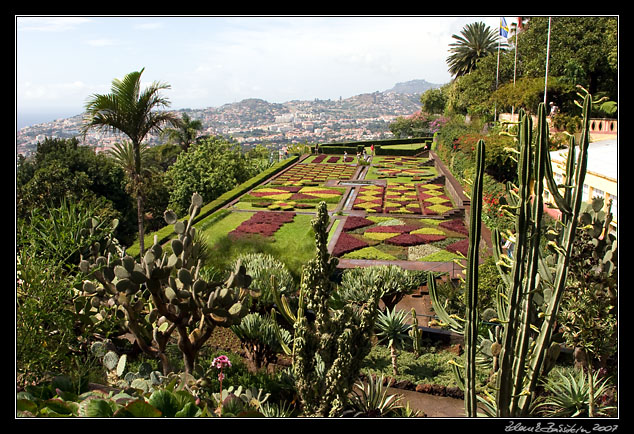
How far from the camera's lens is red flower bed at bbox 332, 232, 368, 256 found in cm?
1563

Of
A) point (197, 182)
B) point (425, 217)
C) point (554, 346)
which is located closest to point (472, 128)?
point (425, 217)

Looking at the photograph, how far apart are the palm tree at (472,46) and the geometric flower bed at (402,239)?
101ft

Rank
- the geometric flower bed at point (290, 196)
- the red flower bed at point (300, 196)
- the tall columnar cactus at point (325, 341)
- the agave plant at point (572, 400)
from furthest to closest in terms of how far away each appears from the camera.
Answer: the red flower bed at point (300, 196) < the geometric flower bed at point (290, 196) < the agave plant at point (572, 400) < the tall columnar cactus at point (325, 341)

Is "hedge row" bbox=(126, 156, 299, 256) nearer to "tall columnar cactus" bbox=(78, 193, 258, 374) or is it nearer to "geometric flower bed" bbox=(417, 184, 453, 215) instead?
"tall columnar cactus" bbox=(78, 193, 258, 374)

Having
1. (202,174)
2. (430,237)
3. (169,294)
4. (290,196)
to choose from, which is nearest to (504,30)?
(290,196)

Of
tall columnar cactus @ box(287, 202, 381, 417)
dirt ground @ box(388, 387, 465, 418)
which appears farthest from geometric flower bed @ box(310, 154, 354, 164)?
tall columnar cactus @ box(287, 202, 381, 417)

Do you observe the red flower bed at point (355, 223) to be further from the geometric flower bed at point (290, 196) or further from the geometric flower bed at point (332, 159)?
the geometric flower bed at point (332, 159)

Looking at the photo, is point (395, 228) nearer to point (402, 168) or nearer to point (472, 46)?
point (402, 168)

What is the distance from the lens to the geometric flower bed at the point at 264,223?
60.4ft

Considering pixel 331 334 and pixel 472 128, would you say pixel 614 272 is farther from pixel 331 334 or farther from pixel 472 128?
pixel 472 128

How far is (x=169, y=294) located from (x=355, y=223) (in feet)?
44.3

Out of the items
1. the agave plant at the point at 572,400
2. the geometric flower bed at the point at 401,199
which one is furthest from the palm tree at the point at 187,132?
the agave plant at the point at 572,400

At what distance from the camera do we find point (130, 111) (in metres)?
11.1

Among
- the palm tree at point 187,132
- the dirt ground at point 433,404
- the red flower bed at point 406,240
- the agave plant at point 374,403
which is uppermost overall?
the palm tree at point 187,132
